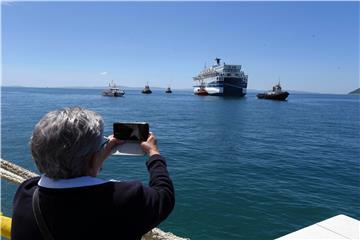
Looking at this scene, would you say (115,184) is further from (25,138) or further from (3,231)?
(25,138)

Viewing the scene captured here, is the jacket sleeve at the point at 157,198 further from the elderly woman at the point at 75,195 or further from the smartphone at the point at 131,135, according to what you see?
the smartphone at the point at 131,135

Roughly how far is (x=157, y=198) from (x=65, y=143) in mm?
485

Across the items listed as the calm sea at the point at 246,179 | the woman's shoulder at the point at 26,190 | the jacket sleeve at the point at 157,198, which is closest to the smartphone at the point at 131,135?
the jacket sleeve at the point at 157,198

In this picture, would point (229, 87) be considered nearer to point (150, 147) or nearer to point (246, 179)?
point (246, 179)

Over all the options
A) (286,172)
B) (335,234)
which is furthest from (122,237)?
(286,172)

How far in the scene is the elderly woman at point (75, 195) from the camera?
1.37 metres

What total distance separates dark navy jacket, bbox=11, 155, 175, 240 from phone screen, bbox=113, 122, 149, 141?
0.39m

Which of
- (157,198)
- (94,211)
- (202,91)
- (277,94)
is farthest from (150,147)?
(202,91)

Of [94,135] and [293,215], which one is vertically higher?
[94,135]

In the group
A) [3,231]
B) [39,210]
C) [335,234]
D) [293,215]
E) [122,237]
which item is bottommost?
[293,215]

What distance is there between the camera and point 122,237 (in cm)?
144

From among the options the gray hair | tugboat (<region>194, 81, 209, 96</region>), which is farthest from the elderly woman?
tugboat (<region>194, 81, 209, 96</region>)

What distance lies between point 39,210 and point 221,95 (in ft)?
308

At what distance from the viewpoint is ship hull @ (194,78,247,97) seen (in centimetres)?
9219
